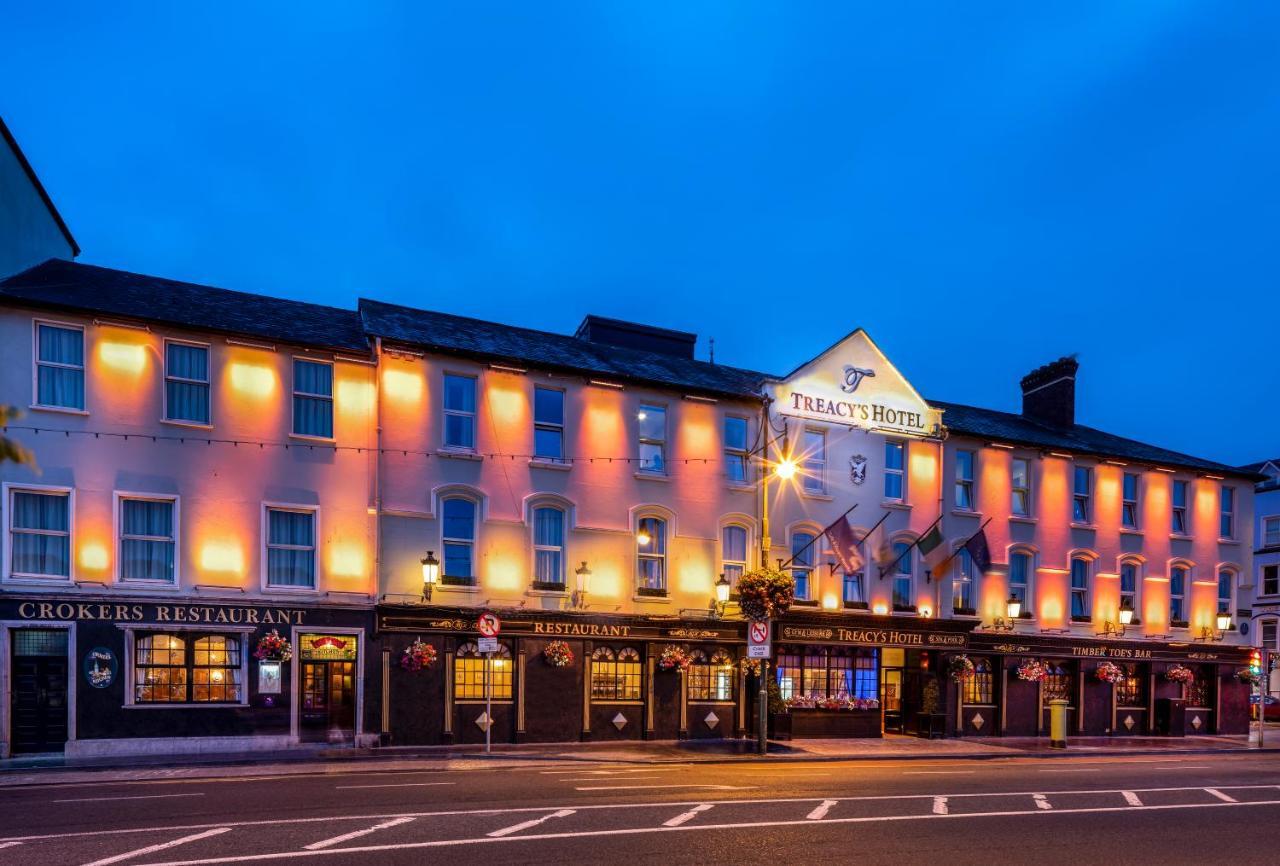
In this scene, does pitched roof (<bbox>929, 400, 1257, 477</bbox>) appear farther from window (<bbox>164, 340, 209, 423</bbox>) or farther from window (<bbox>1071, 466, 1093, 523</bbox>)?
window (<bbox>164, 340, 209, 423</bbox>)

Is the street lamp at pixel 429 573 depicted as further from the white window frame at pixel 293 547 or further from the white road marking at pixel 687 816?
the white road marking at pixel 687 816

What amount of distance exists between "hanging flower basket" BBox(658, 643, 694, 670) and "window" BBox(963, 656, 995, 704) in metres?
10.7

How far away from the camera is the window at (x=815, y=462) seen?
96.2 ft

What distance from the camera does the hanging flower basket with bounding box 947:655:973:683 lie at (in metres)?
29.8

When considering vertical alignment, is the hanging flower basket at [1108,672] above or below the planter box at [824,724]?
above

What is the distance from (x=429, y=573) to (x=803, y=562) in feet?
38.5

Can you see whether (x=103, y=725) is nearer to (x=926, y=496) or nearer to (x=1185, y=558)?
(x=926, y=496)

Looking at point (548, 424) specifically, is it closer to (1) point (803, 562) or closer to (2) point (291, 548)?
(2) point (291, 548)

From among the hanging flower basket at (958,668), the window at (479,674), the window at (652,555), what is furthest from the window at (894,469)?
the window at (479,674)

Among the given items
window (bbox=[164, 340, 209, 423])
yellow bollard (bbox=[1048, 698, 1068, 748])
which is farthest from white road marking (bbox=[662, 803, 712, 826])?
yellow bollard (bbox=[1048, 698, 1068, 748])

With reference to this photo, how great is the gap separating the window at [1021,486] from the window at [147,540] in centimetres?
2656

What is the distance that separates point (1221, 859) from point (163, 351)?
74.9ft

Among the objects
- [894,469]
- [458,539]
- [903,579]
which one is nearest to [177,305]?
[458,539]

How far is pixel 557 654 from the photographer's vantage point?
2486 centimetres
